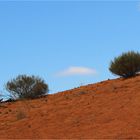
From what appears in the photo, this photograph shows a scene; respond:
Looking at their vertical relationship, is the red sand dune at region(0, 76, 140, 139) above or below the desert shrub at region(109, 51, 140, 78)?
below

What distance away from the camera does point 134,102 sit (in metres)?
21.2

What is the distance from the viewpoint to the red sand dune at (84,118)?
17547 mm

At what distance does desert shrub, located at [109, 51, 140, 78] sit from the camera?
109 ft

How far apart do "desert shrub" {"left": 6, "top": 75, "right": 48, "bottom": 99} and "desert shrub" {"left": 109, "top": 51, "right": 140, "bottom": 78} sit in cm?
615

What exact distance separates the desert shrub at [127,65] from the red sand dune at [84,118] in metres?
5.73

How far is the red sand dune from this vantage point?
17.5m

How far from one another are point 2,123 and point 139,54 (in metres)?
14.7

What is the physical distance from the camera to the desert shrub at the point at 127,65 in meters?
33.2

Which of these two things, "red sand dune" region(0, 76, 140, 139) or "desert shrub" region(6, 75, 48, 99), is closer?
"red sand dune" region(0, 76, 140, 139)

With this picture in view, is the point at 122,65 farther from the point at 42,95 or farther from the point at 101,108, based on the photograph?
the point at 101,108

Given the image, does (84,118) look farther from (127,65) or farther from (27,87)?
(27,87)

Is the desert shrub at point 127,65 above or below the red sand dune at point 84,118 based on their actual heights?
above

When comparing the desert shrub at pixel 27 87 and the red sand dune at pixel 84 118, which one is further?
the desert shrub at pixel 27 87

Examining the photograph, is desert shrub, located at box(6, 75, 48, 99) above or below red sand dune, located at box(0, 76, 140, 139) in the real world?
above
